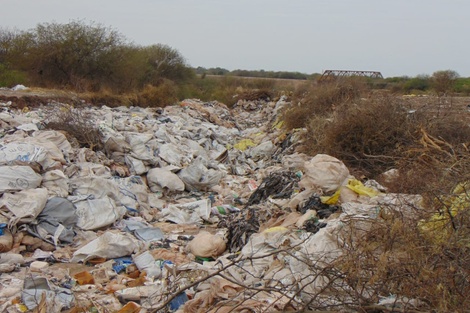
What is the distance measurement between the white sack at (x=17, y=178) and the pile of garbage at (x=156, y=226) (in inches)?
0.7

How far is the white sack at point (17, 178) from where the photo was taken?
17.8 ft

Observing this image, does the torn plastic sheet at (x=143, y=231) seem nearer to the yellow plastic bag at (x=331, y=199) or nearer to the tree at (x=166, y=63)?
the yellow plastic bag at (x=331, y=199)

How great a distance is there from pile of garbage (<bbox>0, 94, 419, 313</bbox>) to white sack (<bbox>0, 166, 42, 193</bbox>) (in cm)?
2

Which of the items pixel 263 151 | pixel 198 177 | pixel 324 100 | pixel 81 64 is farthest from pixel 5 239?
pixel 81 64

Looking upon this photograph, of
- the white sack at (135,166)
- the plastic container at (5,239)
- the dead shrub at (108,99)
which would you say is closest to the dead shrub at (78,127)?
the white sack at (135,166)

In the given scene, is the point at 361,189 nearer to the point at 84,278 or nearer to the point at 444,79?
the point at 84,278

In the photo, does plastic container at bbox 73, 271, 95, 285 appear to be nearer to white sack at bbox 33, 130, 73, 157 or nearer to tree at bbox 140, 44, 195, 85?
white sack at bbox 33, 130, 73, 157

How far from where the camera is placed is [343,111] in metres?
8.80

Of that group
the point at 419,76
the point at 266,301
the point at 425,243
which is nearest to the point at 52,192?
the point at 266,301

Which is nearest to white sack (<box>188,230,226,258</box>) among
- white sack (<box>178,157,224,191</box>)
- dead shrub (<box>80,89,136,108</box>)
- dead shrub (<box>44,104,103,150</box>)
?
white sack (<box>178,157,224,191</box>)

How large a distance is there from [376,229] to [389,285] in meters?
0.57

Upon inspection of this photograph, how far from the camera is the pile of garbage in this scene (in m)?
3.49

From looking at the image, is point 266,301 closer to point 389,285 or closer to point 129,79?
point 389,285

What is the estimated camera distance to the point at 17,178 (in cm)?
558
